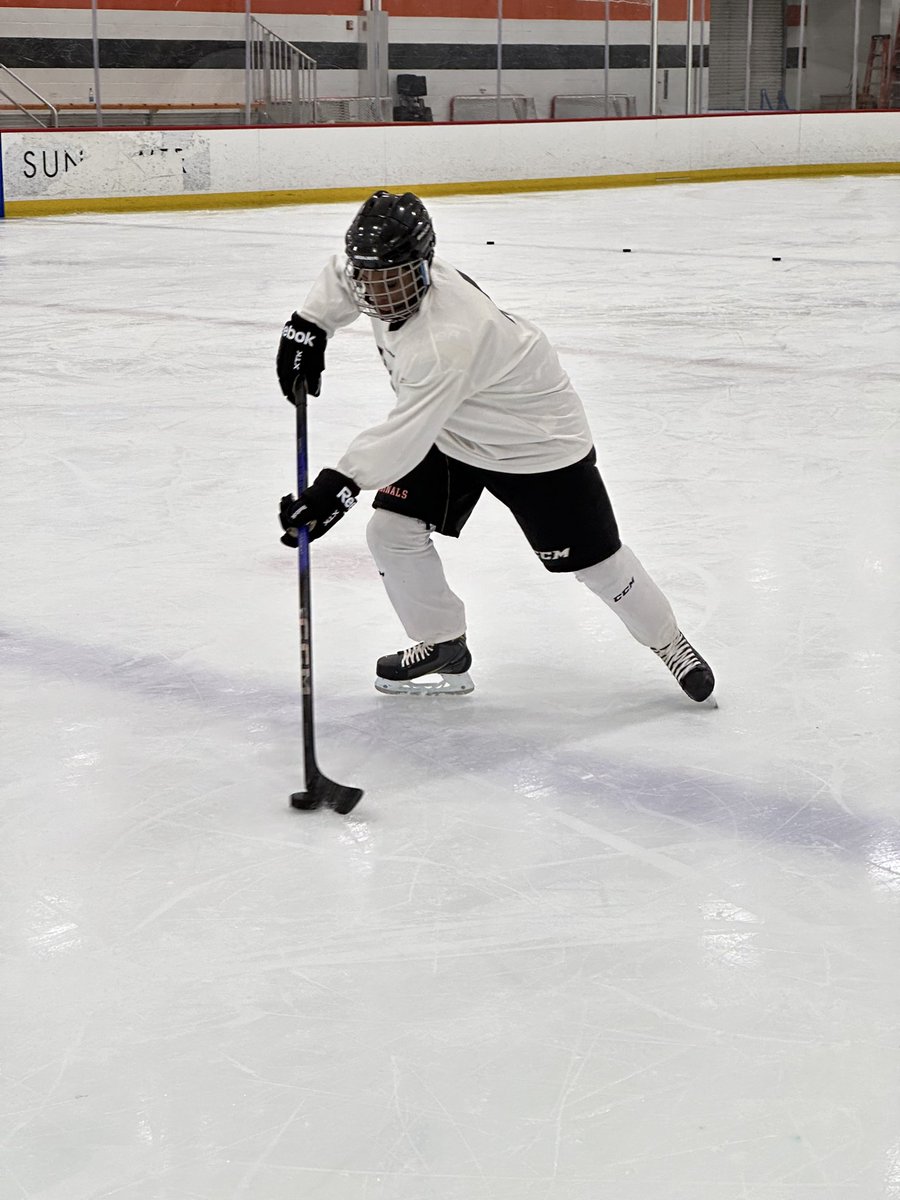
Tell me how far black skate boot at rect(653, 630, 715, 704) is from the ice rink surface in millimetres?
40

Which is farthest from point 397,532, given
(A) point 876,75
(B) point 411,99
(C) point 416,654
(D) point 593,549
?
(A) point 876,75

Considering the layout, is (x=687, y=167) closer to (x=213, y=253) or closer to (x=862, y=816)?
(x=213, y=253)

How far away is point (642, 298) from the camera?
7973 mm

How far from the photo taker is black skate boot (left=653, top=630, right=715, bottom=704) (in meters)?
2.66

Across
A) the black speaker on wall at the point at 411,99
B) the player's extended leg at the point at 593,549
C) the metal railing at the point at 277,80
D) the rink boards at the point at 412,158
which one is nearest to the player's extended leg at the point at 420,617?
the player's extended leg at the point at 593,549

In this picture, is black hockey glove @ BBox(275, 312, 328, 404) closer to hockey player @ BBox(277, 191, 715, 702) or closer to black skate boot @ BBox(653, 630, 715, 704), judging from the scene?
hockey player @ BBox(277, 191, 715, 702)

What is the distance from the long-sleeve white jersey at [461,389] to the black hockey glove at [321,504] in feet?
0.09

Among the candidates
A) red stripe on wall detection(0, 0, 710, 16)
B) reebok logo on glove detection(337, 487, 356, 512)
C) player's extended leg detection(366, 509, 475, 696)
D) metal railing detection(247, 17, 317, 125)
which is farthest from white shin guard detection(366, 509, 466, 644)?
red stripe on wall detection(0, 0, 710, 16)

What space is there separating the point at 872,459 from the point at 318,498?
267cm

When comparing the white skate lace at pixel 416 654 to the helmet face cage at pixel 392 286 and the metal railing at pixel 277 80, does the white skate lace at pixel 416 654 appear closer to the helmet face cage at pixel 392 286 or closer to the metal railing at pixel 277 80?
the helmet face cage at pixel 392 286

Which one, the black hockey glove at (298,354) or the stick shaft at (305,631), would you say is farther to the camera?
the black hockey glove at (298,354)

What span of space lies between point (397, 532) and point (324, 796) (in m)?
0.60

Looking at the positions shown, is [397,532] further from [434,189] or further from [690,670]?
[434,189]

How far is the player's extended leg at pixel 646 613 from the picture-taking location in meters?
2.66
